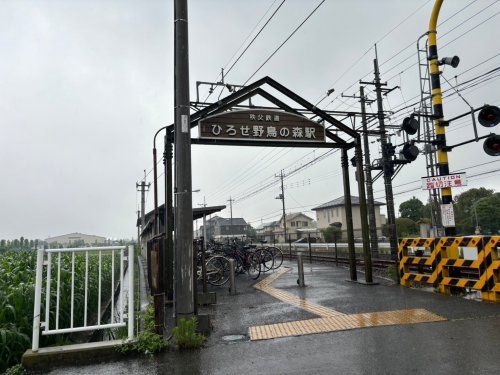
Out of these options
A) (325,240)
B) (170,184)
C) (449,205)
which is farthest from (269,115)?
(325,240)

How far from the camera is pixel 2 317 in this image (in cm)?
509

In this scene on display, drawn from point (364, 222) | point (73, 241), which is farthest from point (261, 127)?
point (73, 241)

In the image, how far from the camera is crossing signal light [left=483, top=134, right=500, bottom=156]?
767 centimetres

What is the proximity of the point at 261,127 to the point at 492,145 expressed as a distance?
5017mm

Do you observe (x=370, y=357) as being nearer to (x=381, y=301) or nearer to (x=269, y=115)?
(x=381, y=301)

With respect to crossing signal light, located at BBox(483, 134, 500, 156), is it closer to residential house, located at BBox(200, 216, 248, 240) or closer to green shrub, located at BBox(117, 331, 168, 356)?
green shrub, located at BBox(117, 331, 168, 356)

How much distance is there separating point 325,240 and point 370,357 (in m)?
37.2

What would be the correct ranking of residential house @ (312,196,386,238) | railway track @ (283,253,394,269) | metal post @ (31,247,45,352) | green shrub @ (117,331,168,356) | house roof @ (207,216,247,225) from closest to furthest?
metal post @ (31,247,45,352), green shrub @ (117,331,168,356), railway track @ (283,253,394,269), residential house @ (312,196,386,238), house roof @ (207,216,247,225)

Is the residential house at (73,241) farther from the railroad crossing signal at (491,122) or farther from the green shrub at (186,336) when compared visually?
the railroad crossing signal at (491,122)

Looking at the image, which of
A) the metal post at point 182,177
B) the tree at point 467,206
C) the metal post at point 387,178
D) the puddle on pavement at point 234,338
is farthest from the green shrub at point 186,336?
the tree at point 467,206

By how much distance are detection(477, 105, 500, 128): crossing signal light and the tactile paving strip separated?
4318 millimetres

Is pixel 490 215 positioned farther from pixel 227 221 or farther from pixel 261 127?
pixel 227 221

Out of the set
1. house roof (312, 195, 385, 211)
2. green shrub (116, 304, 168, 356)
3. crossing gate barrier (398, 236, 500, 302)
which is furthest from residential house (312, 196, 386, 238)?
green shrub (116, 304, 168, 356)

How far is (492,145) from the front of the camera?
305 inches
